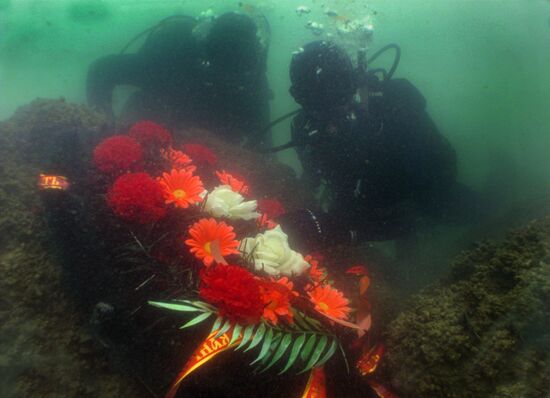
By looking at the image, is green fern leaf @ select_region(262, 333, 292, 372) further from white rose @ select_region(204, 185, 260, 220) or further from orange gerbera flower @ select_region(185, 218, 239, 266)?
white rose @ select_region(204, 185, 260, 220)

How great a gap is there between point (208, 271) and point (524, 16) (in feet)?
102

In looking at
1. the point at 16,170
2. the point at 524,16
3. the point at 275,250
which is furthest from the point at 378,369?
the point at 524,16

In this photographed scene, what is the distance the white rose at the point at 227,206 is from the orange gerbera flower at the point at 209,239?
30cm

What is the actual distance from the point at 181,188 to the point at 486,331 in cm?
237

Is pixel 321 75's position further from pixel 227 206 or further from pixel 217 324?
pixel 217 324

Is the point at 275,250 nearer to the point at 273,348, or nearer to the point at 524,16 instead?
the point at 273,348

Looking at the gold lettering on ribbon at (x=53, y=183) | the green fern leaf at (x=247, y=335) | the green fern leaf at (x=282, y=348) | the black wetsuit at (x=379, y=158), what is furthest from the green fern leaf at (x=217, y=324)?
the black wetsuit at (x=379, y=158)

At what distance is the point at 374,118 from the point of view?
577cm

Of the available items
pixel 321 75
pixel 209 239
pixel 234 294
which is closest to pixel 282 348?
pixel 234 294

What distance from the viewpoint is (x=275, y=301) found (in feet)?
7.39

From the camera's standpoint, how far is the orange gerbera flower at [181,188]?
2734 mm

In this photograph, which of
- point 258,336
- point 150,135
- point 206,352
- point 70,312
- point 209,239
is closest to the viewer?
point 206,352

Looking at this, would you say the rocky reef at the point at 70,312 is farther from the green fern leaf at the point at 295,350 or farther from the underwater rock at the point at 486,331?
the underwater rock at the point at 486,331

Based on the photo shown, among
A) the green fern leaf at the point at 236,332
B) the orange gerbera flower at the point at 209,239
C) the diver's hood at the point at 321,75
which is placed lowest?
the green fern leaf at the point at 236,332
